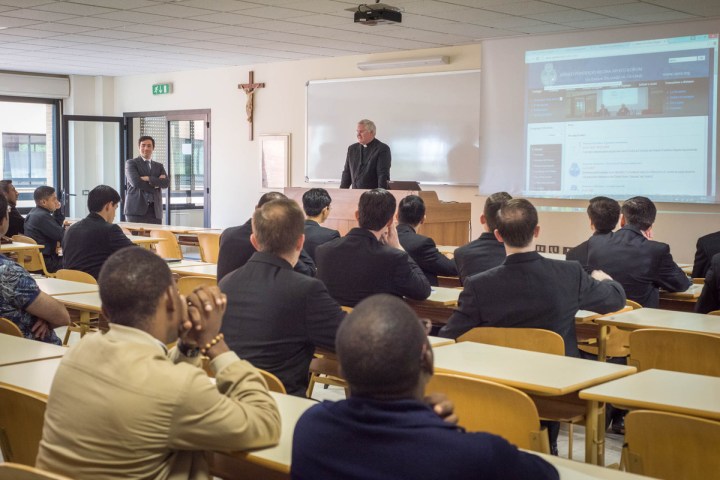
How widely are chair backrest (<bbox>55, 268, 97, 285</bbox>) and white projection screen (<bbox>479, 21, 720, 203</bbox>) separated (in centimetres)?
573

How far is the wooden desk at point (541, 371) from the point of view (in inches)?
107

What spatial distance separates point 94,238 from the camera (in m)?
6.29

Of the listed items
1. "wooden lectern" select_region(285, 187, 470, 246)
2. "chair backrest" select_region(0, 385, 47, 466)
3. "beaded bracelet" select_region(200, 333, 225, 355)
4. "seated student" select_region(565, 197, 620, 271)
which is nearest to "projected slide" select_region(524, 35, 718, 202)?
"wooden lectern" select_region(285, 187, 470, 246)

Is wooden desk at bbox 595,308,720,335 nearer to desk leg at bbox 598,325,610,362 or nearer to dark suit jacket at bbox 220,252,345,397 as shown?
desk leg at bbox 598,325,610,362

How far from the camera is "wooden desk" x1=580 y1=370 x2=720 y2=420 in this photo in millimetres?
2394

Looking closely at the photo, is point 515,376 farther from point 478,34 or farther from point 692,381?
point 478,34

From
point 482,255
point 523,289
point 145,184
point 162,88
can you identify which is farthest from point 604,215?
point 162,88

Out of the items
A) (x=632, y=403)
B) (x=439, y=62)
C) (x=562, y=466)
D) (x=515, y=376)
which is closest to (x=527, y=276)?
(x=515, y=376)

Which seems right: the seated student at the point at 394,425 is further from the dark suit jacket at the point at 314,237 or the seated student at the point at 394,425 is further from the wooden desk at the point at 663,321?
the dark suit jacket at the point at 314,237

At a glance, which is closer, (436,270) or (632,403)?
(632,403)

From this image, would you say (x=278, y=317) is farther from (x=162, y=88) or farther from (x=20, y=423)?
(x=162, y=88)

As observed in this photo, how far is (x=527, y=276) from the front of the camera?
3641mm

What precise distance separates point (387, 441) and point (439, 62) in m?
9.36

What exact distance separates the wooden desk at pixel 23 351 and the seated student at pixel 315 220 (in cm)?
272
